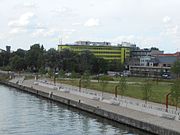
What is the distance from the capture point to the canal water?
34969 mm

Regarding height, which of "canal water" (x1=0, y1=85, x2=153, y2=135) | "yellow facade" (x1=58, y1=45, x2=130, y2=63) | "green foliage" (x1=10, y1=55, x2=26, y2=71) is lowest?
"canal water" (x1=0, y1=85, x2=153, y2=135)

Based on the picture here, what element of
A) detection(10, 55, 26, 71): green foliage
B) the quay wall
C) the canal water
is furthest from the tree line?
the canal water

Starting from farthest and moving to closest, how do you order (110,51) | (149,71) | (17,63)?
(110,51), (149,71), (17,63)

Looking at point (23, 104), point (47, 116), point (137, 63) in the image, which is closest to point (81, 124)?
→ point (47, 116)

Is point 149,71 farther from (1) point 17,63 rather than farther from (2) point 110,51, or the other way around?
(2) point 110,51

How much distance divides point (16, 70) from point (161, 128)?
4291 inches

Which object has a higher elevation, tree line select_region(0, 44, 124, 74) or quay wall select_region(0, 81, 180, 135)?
tree line select_region(0, 44, 124, 74)

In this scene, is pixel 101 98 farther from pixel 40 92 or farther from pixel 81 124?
pixel 40 92

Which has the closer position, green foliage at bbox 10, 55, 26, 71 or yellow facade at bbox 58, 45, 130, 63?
green foliage at bbox 10, 55, 26, 71

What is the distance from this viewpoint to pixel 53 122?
130 ft

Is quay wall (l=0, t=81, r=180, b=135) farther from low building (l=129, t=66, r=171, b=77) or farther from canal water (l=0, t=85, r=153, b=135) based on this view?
low building (l=129, t=66, r=171, b=77)

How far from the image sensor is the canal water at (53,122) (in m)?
35.0

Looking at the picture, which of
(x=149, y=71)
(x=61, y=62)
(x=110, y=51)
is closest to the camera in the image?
(x=61, y=62)

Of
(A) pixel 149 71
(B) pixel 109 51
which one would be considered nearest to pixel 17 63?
(A) pixel 149 71
